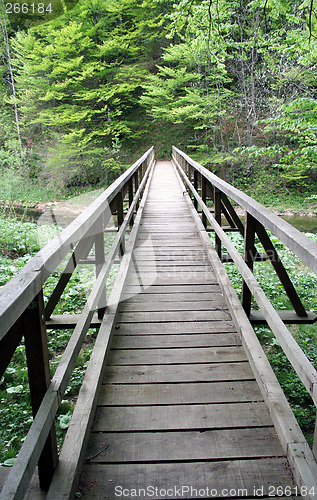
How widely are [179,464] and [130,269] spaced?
101 inches

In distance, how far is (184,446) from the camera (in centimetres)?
172

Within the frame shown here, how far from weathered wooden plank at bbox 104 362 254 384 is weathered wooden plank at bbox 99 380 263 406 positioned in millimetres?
42

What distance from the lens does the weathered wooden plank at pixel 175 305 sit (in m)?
3.16

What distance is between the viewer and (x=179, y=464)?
5.33ft

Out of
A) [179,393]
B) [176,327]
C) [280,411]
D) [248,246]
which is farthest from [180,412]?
[248,246]

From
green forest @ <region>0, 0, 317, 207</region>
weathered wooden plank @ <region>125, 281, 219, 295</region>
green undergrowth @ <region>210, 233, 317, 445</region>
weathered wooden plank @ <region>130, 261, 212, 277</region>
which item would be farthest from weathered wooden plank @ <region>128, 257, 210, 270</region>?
green forest @ <region>0, 0, 317, 207</region>

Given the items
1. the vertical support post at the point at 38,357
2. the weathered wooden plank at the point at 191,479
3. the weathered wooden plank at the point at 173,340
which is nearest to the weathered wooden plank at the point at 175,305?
the weathered wooden plank at the point at 173,340

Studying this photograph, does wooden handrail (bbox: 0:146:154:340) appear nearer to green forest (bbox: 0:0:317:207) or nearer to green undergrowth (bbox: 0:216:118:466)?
green undergrowth (bbox: 0:216:118:466)

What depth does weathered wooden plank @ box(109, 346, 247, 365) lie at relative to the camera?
2402mm

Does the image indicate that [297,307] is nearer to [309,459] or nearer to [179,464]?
[309,459]

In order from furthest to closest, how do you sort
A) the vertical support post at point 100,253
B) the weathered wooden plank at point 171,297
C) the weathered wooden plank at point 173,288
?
1. the weathered wooden plank at point 173,288
2. the weathered wooden plank at point 171,297
3. the vertical support post at point 100,253

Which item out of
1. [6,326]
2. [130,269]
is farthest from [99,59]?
[6,326]

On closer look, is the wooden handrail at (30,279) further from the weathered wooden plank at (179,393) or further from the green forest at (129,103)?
the green forest at (129,103)

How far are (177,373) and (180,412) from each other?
0.35 metres
